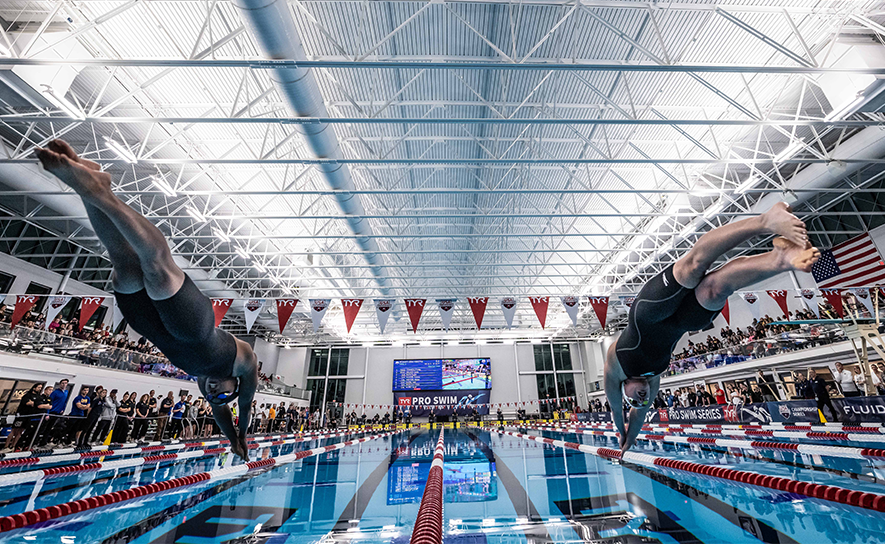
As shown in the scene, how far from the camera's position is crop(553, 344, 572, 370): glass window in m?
35.0

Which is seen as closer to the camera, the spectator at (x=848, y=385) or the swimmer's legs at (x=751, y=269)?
the swimmer's legs at (x=751, y=269)

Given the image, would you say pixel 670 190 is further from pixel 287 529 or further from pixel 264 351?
pixel 264 351

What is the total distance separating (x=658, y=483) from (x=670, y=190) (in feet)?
29.6

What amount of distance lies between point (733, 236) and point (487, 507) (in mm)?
3009

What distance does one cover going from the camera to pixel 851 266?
15203 mm

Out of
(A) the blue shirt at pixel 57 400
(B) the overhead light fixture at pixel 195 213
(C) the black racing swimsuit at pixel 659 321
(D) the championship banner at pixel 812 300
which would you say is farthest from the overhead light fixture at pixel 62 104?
(D) the championship banner at pixel 812 300

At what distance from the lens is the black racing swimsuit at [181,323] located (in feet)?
7.45

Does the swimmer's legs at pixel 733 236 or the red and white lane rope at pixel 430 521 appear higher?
the swimmer's legs at pixel 733 236

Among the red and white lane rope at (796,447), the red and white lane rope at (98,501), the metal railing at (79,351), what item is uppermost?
the metal railing at (79,351)

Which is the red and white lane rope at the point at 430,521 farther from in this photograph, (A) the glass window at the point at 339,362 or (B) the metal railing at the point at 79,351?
(A) the glass window at the point at 339,362

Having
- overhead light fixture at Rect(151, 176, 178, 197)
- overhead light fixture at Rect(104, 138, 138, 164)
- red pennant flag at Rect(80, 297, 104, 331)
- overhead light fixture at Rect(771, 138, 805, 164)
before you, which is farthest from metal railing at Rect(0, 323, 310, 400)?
overhead light fixture at Rect(771, 138, 805, 164)

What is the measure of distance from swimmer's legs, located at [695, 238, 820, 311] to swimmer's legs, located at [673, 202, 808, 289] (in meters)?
0.04

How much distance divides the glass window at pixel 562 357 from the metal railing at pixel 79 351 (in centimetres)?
2716

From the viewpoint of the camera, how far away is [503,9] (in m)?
8.11
